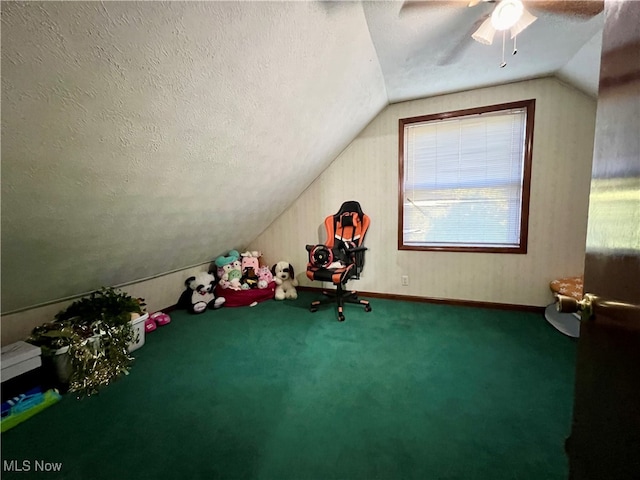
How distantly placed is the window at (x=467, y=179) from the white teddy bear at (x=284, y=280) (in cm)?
152

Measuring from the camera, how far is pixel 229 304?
125 inches

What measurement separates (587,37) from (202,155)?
9.30ft

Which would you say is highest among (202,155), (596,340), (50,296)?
(202,155)

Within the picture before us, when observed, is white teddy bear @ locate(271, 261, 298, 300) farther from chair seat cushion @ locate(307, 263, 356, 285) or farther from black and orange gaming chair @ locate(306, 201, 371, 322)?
chair seat cushion @ locate(307, 263, 356, 285)

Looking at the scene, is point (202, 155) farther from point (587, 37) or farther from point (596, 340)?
point (587, 37)

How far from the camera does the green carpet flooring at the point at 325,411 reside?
3.84 ft

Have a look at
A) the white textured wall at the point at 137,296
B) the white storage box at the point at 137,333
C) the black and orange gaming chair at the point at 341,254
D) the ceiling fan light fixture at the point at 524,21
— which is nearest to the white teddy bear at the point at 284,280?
the black and orange gaming chair at the point at 341,254

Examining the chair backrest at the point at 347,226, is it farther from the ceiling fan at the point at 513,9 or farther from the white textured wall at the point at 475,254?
the ceiling fan at the point at 513,9

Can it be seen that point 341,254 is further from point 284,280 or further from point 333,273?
point 284,280

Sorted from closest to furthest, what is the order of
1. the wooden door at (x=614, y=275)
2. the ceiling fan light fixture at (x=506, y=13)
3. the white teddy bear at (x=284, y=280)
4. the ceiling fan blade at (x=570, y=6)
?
the wooden door at (x=614, y=275)
the ceiling fan light fixture at (x=506, y=13)
the ceiling fan blade at (x=570, y=6)
the white teddy bear at (x=284, y=280)

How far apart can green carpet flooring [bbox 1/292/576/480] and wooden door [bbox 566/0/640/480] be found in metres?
0.82

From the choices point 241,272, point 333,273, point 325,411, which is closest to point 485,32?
point 333,273

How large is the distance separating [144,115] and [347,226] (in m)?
2.24

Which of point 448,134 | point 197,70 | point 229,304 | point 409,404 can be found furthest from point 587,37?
point 229,304
